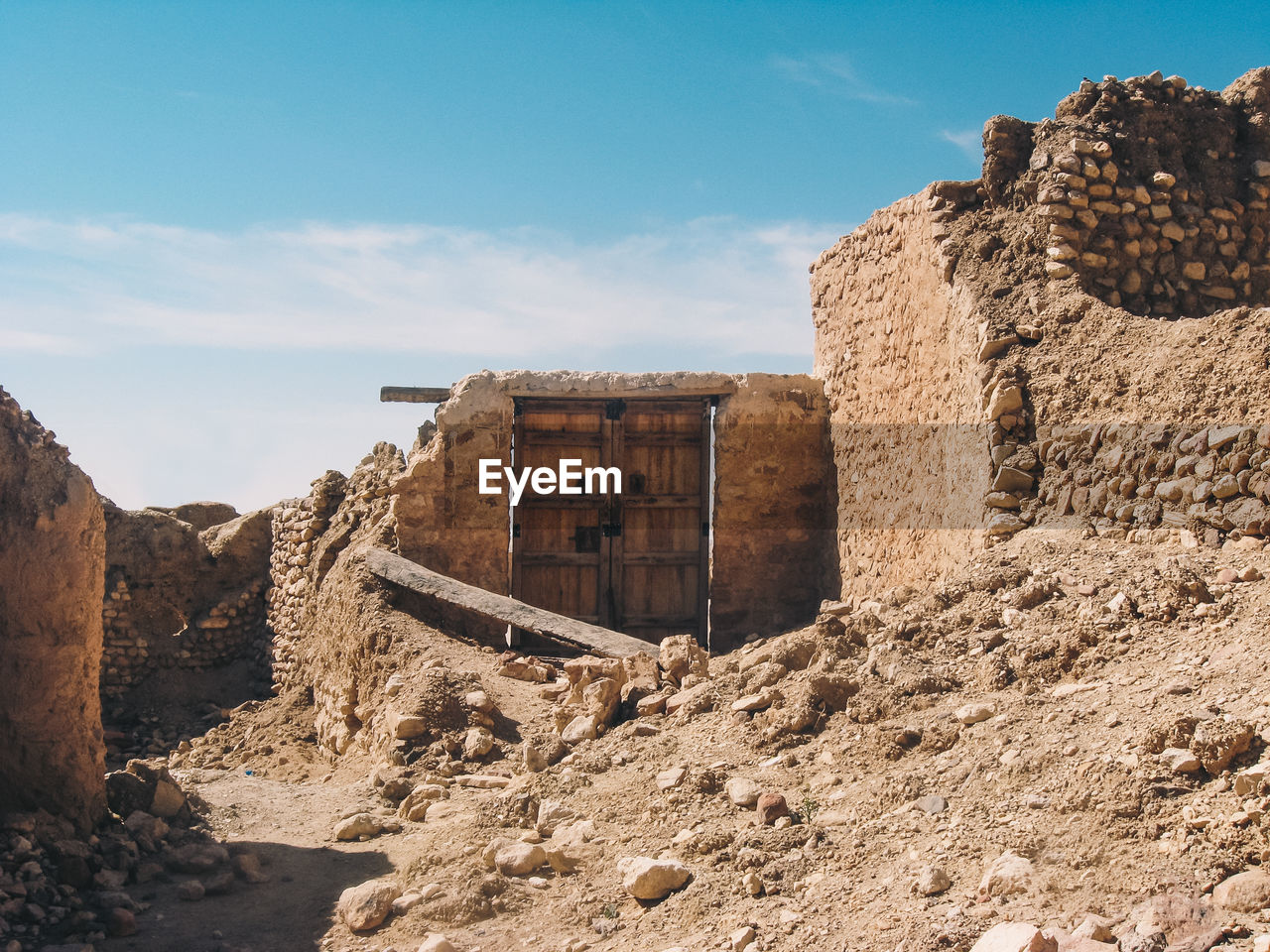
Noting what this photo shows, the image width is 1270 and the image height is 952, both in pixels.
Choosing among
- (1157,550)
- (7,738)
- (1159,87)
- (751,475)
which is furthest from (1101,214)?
(7,738)

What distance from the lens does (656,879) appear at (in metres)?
3.28

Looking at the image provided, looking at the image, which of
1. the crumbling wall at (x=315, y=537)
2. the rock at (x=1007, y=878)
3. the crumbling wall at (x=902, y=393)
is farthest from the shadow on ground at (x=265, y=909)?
the crumbling wall at (x=315, y=537)

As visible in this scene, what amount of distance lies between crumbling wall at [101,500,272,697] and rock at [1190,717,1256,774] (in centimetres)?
900

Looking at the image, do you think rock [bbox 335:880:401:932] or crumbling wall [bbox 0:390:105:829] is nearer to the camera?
rock [bbox 335:880:401:932]

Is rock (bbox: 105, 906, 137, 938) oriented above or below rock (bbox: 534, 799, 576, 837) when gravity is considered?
below

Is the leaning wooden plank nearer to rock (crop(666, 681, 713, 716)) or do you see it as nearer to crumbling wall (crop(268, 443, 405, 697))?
crumbling wall (crop(268, 443, 405, 697))

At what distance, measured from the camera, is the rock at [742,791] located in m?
3.64

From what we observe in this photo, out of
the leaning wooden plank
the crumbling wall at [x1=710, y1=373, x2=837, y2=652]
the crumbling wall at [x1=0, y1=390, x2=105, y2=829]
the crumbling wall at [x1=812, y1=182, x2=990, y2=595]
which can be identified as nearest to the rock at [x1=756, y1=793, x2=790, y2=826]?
the crumbling wall at [x1=812, y1=182, x2=990, y2=595]

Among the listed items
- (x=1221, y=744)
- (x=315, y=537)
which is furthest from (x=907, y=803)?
(x=315, y=537)

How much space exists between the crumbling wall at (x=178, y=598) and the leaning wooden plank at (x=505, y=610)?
3453mm

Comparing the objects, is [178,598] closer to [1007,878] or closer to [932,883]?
[932,883]

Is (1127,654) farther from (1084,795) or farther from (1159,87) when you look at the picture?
(1159,87)

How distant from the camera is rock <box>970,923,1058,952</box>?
2320 millimetres

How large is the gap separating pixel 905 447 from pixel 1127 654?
326cm
